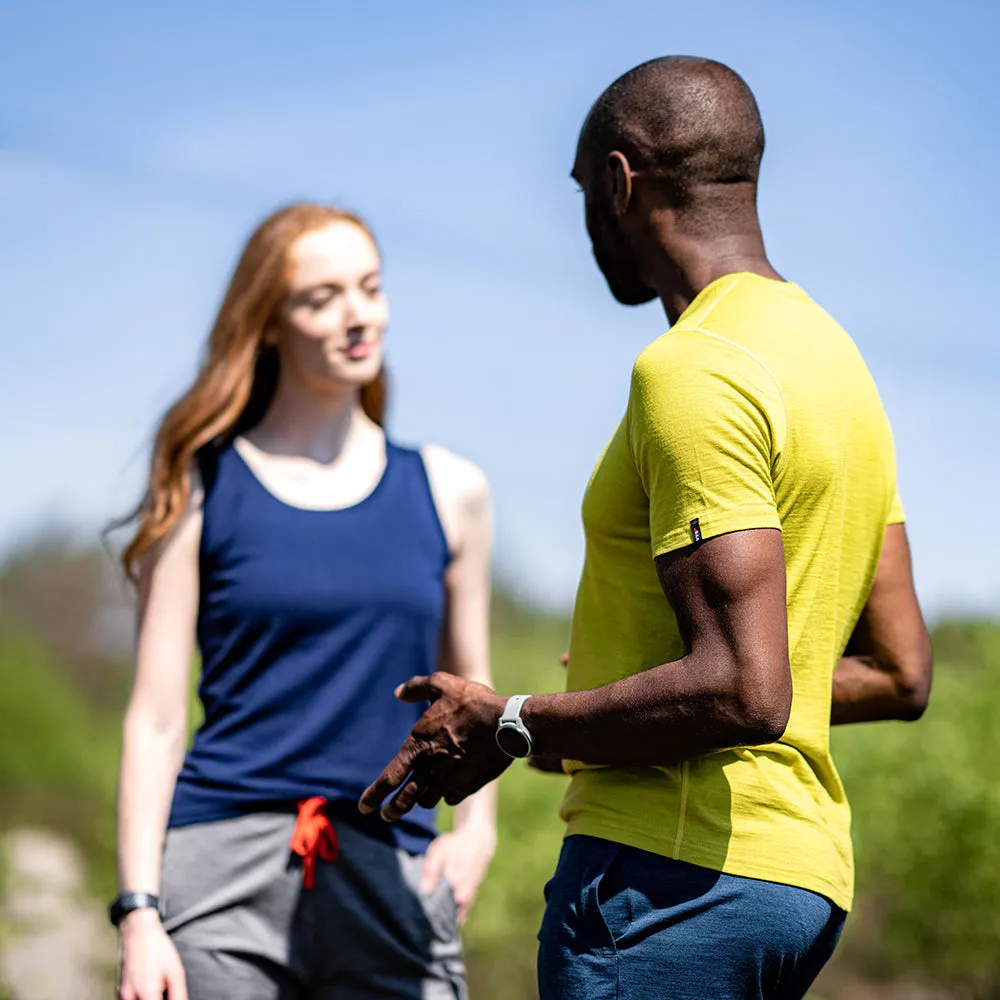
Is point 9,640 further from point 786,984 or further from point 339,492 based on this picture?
point 786,984

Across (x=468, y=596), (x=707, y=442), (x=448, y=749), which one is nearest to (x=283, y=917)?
(x=468, y=596)

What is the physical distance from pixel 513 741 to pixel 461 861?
43.6 inches

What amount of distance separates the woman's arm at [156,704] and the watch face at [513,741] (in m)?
1.06

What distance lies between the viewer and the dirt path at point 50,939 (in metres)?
7.57

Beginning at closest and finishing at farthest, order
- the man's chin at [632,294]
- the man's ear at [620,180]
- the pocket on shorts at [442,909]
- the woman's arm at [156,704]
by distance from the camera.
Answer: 1. the man's ear at [620,180]
2. the man's chin at [632,294]
3. the woman's arm at [156,704]
4. the pocket on shorts at [442,909]

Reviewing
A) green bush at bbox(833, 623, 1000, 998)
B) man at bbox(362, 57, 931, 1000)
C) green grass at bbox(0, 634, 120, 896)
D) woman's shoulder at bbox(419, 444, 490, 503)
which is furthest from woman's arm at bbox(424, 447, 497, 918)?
green grass at bbox(0, 634, 120, 896)

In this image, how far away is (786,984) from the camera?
5.98ft

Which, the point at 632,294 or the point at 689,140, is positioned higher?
the point at 689,140

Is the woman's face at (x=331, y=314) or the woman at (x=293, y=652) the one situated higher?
the woman's face at (x=331, y=314)

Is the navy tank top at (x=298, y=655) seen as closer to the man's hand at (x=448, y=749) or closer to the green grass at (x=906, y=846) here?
the man's hand at (x=448, y=749)

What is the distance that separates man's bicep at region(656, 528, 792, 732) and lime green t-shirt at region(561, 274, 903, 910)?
0.03 m

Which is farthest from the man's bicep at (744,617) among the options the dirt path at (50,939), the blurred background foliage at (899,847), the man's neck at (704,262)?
the dirt path at (50,939)

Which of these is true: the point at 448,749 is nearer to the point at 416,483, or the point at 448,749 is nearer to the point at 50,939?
the point at 416,483

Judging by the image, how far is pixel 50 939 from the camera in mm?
9531
